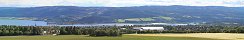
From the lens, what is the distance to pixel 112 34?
11619 cm

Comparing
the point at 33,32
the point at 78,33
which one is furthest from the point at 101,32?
the point at 33,32

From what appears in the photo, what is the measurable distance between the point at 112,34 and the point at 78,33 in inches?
841

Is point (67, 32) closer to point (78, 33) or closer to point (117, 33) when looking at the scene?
point (78, 33)

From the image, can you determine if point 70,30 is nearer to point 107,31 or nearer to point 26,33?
point 26,33

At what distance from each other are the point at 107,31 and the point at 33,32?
31.2 metres

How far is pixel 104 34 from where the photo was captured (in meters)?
116

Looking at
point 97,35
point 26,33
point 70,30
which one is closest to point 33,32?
point 26,33

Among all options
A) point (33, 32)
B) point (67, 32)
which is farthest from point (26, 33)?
point (67, 32)

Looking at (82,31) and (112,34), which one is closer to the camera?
(112,34)

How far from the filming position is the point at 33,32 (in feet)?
461

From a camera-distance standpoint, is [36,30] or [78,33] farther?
[36,30]

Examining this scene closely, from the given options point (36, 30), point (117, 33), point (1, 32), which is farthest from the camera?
point (36, 30)

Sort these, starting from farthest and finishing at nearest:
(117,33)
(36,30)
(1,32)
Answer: (36,30)
(1,32)
(117,33)

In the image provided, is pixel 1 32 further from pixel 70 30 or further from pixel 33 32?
pixel 70 30
